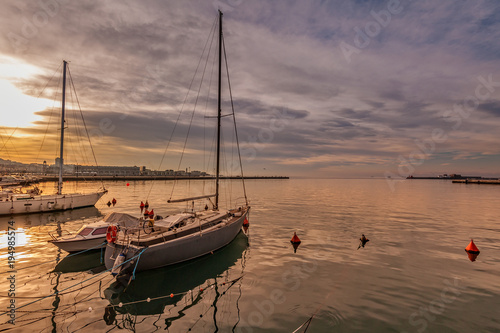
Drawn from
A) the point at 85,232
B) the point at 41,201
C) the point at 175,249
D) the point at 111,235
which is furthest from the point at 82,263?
the point at 41,201

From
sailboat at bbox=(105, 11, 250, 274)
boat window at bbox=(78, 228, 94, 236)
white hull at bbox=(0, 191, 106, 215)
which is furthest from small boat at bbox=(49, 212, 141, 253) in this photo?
white hull at bbox=(0, 191, 106, 215)

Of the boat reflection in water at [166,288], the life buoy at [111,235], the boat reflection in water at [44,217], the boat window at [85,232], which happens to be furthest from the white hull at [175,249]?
the boat reflection in water at [44,217]

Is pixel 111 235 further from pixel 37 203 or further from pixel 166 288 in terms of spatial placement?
pixel 37 203

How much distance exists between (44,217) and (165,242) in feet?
87.8

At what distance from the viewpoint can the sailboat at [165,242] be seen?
1370 centimetres

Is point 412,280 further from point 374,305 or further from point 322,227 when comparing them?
point 322,227

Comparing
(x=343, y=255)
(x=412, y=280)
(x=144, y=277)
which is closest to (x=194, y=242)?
(x=144, y=277)

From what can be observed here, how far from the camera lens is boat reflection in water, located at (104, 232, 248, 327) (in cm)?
1136

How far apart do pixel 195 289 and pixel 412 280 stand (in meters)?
12.7

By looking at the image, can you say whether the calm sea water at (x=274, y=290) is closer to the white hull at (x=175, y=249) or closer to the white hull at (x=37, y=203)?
the white hull at (x=175, y=249)

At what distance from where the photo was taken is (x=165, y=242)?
Answer: 15.0 meters

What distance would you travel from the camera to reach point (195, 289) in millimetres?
13406

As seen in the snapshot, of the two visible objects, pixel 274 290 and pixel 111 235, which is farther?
pixel 111 235

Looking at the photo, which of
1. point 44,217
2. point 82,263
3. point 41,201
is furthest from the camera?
point 41,201
